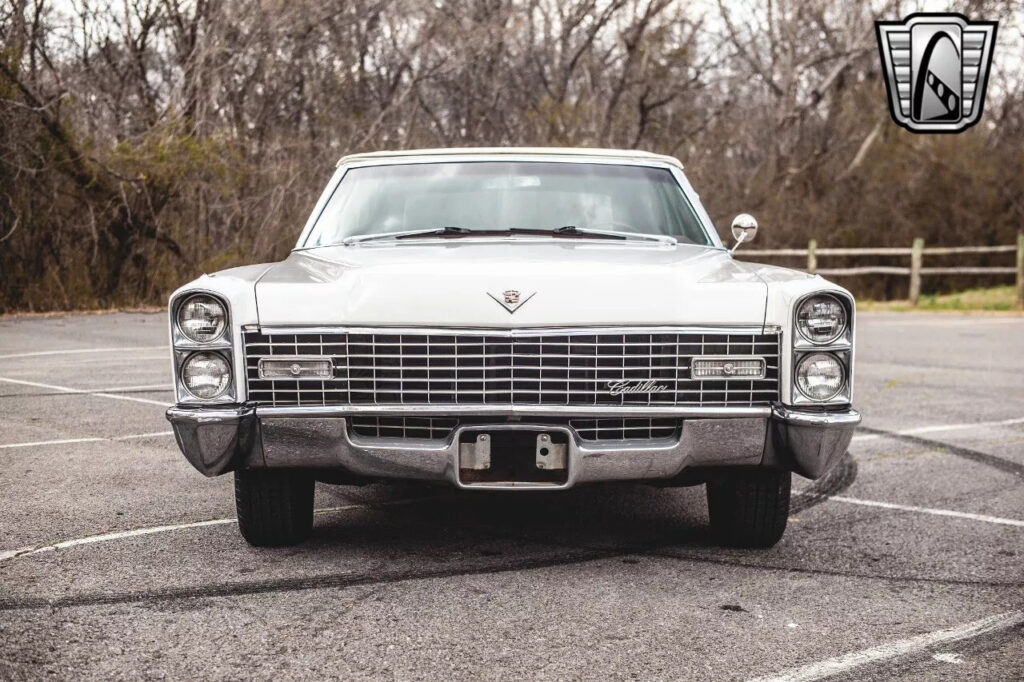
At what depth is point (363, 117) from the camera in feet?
86.4

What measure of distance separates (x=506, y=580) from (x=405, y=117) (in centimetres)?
2542

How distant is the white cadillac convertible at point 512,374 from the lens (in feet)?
12.7

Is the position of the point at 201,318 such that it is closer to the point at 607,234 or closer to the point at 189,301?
the point at 189,301

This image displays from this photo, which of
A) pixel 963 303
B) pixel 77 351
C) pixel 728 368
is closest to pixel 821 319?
pixel 728 368

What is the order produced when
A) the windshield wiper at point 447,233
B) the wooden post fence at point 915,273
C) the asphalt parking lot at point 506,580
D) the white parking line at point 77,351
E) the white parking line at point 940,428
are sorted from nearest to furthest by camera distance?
the asphalt parking lot at point 506,580 → the windshield wiper at point 447,233 → the white parking line at point 940,428 → the white parking line at point 77,351 → the wooden post fence at point 915,273

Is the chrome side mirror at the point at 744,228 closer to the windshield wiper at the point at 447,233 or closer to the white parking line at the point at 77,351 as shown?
the windshield wiper at the point at 447,233

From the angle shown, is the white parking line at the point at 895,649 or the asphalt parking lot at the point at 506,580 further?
the asphalt parking lot at the point at 506,580

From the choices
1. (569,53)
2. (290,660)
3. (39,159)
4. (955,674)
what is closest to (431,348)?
(290,660)

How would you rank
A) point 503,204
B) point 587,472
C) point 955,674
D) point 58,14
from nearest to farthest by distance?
1. point 955,674
2. point 587,472
3. point 503,204
4. point 58,14

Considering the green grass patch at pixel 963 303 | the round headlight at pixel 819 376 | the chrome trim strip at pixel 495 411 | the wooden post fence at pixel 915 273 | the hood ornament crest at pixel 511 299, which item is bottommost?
the green grass patch at pixel 963 303

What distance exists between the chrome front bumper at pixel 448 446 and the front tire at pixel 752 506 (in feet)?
0.92

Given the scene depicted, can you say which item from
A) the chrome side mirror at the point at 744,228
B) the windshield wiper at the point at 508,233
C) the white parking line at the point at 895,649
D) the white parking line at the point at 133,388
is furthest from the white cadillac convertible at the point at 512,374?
the white parking line at the point at 133,388

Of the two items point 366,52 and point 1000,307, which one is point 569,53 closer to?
point 366,52

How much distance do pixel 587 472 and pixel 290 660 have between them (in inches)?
46.5
